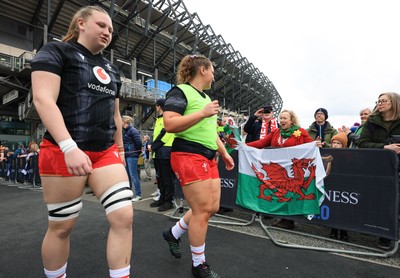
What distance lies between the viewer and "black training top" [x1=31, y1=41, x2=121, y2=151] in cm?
139

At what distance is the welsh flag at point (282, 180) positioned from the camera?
128 inches

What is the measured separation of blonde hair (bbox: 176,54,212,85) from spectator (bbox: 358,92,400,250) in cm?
230

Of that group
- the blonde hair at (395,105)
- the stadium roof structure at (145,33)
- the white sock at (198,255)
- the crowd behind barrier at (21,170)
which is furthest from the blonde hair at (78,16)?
the stadium roof structure at (145,33)

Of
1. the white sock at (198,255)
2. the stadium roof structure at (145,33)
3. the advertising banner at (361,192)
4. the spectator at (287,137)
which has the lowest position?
the white sock at (198,255)

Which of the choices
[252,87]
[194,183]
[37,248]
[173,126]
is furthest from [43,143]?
[252,87]

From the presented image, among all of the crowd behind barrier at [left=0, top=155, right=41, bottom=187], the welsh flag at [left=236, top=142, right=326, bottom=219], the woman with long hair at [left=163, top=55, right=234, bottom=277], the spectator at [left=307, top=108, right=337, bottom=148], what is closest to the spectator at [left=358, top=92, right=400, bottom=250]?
the welsh flag at [left=236, top=142, right=326, bottom=219]

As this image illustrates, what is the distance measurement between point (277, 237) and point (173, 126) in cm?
217

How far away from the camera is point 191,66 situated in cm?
221

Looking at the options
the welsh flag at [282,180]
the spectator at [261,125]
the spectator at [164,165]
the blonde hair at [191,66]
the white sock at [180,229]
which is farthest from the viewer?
the spectator at [164,165]

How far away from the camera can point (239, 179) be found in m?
3.93

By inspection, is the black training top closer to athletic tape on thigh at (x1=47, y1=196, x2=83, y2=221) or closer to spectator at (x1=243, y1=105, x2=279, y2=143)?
athletic tape on thigh at (x1=47, y1=196, x2=83, y2=221)

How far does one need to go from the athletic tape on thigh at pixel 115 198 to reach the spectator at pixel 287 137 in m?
2.74

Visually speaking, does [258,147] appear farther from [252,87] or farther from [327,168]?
[252,87]

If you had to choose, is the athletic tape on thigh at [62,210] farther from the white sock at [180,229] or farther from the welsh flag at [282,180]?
the welsh flag at [282,180]
